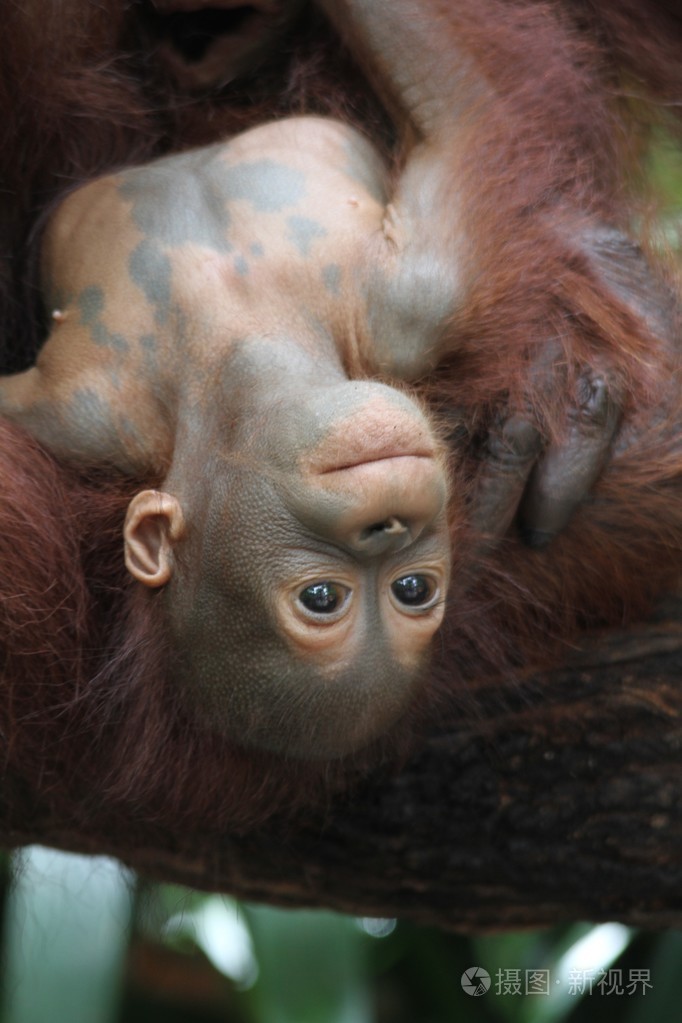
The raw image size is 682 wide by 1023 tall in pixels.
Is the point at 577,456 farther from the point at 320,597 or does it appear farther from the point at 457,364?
the point at 320,597

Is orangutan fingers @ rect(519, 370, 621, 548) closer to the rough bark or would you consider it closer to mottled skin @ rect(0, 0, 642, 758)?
mottled skin @ rect(0, 0, 642, 758)

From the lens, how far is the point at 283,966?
2803mm

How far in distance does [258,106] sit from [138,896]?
1.20 metres

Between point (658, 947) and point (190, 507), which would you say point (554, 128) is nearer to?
point (190, 507)

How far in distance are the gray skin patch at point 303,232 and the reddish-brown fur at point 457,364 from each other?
7.3 inches

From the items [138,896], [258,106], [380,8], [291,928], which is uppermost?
[380,8]

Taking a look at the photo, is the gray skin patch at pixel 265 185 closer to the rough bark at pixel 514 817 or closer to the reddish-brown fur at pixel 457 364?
the reddish-brown fur at pixel 457 364

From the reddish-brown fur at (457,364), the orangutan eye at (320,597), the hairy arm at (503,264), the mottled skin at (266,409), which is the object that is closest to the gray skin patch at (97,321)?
the mottled skin at (266,409)

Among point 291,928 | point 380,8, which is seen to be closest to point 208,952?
point 291,928

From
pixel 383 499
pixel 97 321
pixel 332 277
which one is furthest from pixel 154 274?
pixel 383 499

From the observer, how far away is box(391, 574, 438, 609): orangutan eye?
148 cm

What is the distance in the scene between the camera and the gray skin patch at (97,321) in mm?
1632

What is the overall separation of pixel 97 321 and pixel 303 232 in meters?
0.27

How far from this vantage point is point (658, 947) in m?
3.02
